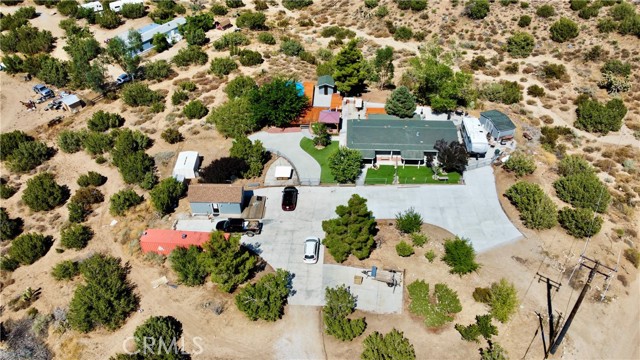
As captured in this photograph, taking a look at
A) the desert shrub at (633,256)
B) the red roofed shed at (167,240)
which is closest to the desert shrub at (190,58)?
the red roofed shed at (167,240)

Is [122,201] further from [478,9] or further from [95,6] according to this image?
[478,9]

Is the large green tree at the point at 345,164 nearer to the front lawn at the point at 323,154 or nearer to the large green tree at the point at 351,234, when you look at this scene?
the front lawn at the point at 323,154

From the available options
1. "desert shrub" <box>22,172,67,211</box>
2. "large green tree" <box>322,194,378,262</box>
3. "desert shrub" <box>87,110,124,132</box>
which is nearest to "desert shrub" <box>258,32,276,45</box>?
"desert shrub" <box>87,110,124,132</box>

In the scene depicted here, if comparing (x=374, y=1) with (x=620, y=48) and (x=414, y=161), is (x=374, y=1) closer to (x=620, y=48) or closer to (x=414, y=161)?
(x=620, y=48)

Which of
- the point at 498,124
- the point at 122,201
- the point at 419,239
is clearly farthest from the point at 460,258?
the point at 122,201

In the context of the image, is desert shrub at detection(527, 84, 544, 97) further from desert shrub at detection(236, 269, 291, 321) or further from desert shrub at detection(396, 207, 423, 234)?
desert shrub at detection(236, 269, 291, 321)

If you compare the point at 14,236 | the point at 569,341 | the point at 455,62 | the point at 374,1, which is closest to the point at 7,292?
the point at 14,236
